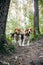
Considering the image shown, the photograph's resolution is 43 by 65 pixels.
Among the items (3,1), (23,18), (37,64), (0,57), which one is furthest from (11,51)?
(23,18)

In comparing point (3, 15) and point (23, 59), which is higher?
point (3, 15)

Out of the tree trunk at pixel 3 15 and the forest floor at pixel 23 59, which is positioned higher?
the tree trunk at pixel 3 15

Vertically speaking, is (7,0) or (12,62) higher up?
(7,0)

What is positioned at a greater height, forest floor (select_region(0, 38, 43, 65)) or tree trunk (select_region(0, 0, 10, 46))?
tree trunk (select_region(0, 0, 10, 46))

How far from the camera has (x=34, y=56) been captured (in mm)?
6039

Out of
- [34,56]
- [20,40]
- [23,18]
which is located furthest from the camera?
[23,18]

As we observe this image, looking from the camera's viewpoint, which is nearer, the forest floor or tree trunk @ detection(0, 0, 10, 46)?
the forest floor

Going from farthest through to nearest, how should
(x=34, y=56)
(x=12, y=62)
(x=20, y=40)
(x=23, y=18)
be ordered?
(x=23, y=18) → (x=20, y=40) → (x=34, y=56) → (x=12, y=62)

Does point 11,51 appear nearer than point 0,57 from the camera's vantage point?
No

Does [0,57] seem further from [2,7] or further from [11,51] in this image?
[2,7]

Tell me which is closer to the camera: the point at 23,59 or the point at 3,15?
A: the point at 23,59

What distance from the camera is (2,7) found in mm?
6160

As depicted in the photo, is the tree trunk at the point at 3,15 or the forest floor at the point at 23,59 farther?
the tree trunk at the point at 3,15

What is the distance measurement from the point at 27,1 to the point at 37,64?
14.8 meters
